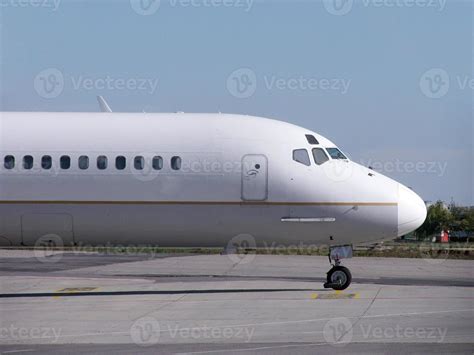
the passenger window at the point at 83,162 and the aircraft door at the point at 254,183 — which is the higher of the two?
the passenger window at the point at 83,162

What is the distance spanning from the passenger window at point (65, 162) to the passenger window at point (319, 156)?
538 centimetres

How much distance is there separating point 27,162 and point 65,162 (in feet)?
2.68

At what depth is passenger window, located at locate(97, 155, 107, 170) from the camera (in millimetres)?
22578

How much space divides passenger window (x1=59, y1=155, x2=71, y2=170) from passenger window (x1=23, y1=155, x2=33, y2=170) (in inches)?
24.5

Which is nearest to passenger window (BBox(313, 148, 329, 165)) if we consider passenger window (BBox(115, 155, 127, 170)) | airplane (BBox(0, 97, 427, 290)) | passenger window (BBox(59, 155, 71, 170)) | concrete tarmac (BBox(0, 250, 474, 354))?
airplane (BBox(0, 97, 427, 290))

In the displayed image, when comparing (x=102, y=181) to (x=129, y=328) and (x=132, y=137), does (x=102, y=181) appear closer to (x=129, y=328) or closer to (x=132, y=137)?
(x=132, y=137)

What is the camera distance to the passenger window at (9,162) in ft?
74.0

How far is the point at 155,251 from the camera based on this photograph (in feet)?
135

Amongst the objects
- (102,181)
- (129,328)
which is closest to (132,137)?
(102,181)

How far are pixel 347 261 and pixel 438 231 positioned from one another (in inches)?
1823

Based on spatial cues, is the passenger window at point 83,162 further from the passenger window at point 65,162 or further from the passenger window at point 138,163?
the passenger window at point 138,163

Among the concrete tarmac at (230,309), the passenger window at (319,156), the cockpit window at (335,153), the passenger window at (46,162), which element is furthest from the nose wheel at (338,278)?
the passenger window at (46,162)

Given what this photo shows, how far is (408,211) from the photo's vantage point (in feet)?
75.3

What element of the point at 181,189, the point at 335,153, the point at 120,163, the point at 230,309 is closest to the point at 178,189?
the point at 181,189
